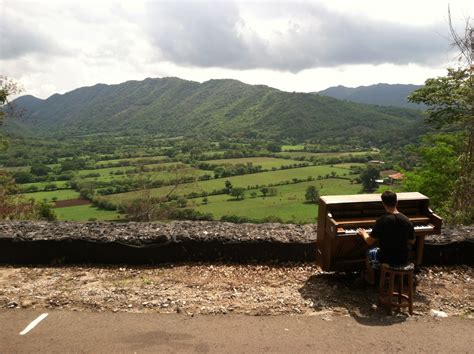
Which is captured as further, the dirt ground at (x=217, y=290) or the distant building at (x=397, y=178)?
the distant building at (x=397, y=178)

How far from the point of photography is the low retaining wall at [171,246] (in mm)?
7301

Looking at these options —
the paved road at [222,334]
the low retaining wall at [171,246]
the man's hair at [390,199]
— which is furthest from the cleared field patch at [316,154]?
the paved road at [222,334]

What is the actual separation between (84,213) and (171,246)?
4093cm

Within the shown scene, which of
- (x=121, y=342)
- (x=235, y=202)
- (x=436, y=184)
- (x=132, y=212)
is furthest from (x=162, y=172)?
(x=121, y=342)

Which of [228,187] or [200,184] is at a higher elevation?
[200,184]

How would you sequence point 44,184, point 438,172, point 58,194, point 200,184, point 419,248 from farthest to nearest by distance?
point 44,184 → point 200,184 → point 58,194 → point 438,172 → point 419,248

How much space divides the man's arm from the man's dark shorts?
0.27 metres

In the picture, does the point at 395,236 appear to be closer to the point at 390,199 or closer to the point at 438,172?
the point at 390,199

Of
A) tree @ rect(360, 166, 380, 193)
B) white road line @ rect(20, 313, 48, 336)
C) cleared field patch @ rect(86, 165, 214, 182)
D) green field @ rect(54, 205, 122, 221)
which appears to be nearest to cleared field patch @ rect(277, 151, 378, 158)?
tree @ rect(360, 166, 380, 193)

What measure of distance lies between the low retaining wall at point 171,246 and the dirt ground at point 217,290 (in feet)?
0.64

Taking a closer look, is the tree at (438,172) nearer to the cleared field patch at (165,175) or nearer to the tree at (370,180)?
the tree at (370,180)

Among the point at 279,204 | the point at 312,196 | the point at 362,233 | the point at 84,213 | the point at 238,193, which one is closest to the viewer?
the point at 362,233

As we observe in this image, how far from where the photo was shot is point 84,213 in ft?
148

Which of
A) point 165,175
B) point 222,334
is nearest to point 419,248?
point 222,334
